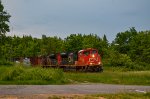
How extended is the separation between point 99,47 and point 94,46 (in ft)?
8.78

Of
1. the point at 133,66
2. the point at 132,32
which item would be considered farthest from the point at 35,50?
the point at 133,66

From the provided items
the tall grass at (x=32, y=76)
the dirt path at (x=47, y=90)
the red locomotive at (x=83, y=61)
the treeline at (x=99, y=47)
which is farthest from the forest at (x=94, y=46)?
the dirt path at (x=47, y=90)

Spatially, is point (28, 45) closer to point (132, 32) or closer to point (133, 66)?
point (132, 32)

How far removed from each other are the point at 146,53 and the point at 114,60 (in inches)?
506

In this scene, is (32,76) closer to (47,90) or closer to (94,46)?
(47,90)

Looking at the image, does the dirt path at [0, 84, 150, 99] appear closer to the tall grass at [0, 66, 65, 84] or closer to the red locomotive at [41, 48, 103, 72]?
the tall grass at [0, 66, 65, 84]

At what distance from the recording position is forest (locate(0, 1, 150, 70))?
79.8 m

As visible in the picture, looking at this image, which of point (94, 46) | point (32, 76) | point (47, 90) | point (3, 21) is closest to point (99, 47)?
point (94, 46)

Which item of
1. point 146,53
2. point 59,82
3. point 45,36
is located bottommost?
point 59,82

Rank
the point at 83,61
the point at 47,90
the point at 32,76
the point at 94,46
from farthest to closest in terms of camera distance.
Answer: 1. the point at 94,46
2. the point at 83,61
3. the point at 32,76
4. the point at 47,90

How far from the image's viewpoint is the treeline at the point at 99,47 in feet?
269

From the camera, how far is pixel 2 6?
263 feet

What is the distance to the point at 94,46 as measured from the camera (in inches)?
4028

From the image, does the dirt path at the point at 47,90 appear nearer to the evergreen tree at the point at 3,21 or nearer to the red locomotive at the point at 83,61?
the red locomotive at the point at 83,61
